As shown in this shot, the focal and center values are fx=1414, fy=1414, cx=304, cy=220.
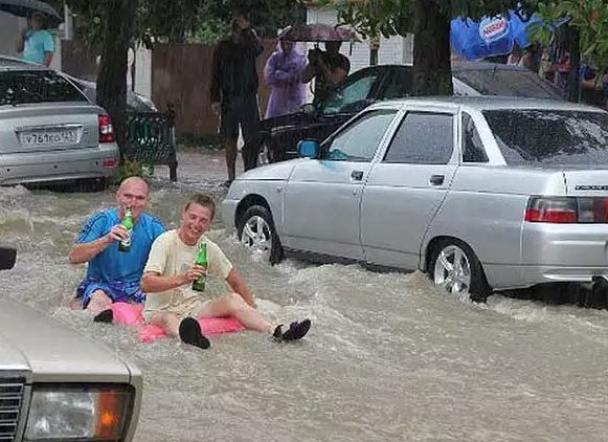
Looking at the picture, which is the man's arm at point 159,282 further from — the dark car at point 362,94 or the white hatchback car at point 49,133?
the dark car at point 362,94

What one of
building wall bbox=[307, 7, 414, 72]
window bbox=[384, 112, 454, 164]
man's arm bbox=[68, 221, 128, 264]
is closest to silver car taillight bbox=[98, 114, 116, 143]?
window bbox=[384, 112, 454, 164]

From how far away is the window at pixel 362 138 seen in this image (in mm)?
10586

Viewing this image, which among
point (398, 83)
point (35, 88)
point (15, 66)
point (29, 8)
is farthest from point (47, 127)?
point (29, 8)

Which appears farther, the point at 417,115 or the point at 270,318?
the point at 417,115

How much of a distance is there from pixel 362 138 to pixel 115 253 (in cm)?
298

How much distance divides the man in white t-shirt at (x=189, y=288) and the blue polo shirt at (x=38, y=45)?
13589mm

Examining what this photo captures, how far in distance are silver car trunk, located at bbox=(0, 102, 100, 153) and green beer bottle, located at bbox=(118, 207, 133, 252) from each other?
6765mm

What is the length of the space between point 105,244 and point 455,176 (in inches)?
109

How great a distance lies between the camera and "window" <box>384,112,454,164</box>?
1000 cm

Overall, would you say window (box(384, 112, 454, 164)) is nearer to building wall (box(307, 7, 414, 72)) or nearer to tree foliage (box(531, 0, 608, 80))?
tree foliage (box(531, 0, 608, 80))

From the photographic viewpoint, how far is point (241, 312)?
26.7 feet

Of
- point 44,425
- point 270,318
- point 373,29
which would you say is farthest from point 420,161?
point 44,425

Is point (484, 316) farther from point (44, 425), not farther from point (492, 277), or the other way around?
point (44, 425)

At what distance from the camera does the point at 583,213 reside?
9055 mm
